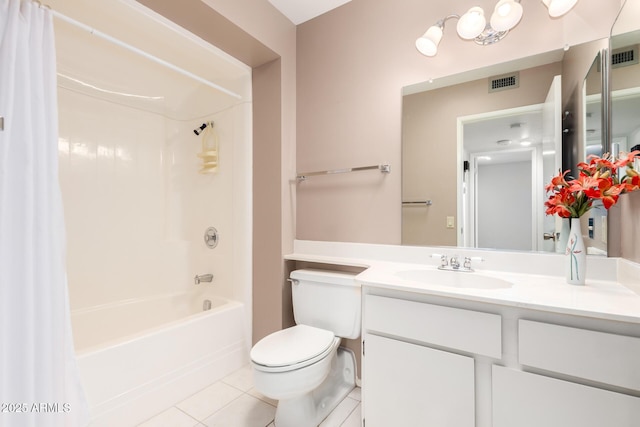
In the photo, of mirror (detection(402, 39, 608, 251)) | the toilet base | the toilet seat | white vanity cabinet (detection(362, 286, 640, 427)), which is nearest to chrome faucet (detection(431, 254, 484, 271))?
mirror (detection(402, 39, 608, 251))

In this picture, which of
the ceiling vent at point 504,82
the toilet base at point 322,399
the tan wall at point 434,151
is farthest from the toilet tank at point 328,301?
the ceiling vent at point 504,82

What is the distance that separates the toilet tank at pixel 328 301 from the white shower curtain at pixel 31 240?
3.66 feet

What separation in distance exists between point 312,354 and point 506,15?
189 centimetres

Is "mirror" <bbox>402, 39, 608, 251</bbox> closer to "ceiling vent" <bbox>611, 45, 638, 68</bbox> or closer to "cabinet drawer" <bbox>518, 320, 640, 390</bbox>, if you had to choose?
"ceiling vent" <bbox>611, 45, 638, 68</bbox>

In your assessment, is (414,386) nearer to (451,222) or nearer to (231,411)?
(451,222)

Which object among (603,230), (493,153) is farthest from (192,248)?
(603,230)

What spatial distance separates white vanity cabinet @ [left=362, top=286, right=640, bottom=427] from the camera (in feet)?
2.68

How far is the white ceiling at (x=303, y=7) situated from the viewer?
1.90 meters

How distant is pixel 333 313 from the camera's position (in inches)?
65.1

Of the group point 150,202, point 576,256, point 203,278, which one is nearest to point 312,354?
point 576,256

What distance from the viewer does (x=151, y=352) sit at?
1.54 metres

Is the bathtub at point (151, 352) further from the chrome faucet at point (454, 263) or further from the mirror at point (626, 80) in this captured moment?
the mirror at point (626, 80)

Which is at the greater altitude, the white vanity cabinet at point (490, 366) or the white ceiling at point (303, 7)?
the white ceiling at point (303, 7)

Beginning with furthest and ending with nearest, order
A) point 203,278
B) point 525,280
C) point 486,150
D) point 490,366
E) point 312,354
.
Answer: point 203,278 → point 486,150 → point 312,354 → point 525,280 → point 490,366
